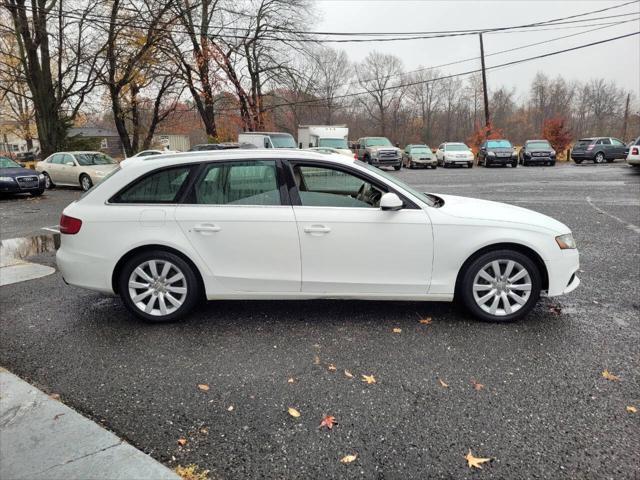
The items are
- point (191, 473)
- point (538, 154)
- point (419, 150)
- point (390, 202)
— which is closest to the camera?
point (191, 473)

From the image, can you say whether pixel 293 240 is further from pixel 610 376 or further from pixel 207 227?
pixel 610 376

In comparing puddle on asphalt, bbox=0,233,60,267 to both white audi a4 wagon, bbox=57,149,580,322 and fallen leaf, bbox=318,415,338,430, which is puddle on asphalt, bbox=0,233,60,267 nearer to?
white audi a4 wagon, bbox=57,149,580,322

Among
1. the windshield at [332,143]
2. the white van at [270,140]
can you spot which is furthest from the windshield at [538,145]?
the white van at [270,140]

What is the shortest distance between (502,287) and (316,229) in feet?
5.73

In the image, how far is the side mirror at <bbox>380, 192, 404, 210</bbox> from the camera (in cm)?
379

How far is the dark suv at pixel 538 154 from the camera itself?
27.4m

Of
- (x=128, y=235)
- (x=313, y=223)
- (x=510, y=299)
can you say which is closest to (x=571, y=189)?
(x=510, y=299)

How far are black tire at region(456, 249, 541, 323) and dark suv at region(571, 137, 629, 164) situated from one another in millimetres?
29245

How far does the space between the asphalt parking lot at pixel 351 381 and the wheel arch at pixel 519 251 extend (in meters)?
0.41

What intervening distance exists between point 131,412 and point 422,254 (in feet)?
8.34

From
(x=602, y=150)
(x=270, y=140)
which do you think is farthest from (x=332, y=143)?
(x=602, y=150)

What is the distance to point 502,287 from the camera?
3.98 m

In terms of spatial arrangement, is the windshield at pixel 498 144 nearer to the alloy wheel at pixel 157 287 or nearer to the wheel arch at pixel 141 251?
the wheel arch at pixel 141 251

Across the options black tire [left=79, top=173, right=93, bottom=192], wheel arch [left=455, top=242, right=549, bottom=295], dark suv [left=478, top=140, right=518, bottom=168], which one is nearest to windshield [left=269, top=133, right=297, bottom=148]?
black tire [left=79, top=173, right=93, bottom=192]
